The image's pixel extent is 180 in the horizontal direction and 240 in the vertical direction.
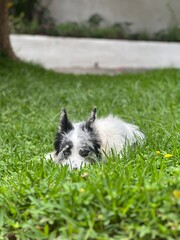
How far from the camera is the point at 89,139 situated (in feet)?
16.0

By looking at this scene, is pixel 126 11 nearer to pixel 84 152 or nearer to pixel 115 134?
pixel 115 134

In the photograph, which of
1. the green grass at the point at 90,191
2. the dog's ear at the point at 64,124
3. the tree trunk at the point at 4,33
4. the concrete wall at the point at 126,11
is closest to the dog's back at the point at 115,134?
the green grass at the point at 90,191

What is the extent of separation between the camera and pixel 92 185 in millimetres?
3264

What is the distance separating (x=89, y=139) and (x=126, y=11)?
12285 millimetres

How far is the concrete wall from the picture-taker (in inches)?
650

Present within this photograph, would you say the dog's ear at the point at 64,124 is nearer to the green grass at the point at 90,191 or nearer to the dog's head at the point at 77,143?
the dog's head at the point at 77,143

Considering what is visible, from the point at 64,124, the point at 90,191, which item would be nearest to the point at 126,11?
the point at 64,124

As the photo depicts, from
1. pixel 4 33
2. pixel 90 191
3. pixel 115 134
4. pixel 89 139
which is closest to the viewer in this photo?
pixel 90 191

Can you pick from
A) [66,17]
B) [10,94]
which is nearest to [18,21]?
[66,17]

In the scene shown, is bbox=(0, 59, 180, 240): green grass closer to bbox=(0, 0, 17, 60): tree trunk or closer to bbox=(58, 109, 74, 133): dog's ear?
bbox=(58, 109, 74, 133): dog's ear

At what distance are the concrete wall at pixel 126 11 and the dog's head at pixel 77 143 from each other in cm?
1188

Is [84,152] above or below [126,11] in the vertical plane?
below

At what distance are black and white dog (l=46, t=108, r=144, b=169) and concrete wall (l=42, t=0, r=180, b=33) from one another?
11.8m

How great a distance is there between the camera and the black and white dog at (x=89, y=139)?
4.71 meters
